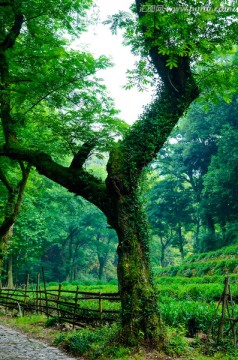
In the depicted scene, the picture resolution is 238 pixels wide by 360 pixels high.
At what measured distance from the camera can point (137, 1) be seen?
6.97 metres

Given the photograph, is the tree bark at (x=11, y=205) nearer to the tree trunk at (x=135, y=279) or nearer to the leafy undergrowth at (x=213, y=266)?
the tree trunk at (x=135, y=279)

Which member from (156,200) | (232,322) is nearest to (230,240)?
(156,200)

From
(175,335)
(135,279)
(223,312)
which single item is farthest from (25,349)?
(223,312)

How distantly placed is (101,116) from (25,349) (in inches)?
223

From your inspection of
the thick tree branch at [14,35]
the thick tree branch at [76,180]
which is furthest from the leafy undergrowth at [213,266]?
the thick tree branch at [14,35]

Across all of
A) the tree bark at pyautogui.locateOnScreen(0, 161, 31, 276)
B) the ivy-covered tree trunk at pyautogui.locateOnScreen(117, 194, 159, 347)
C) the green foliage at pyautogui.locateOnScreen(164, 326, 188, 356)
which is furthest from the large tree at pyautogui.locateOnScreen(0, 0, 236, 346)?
the tree bark at pyautogui.locateOnScreen(0, 161, 31, 276)

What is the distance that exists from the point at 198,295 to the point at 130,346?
22.6 ft

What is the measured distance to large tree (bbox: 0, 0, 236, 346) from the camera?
6316 millimetres

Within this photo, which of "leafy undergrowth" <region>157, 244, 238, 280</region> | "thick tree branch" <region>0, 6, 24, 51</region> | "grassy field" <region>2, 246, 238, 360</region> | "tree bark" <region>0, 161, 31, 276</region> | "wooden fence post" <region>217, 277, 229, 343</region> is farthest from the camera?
"leafy undergrowth" <region>157, 244, 238, 280</region>

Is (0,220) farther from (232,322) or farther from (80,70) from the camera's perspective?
(232,322)

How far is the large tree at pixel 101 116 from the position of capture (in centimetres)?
632

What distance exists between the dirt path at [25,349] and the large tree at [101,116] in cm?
160

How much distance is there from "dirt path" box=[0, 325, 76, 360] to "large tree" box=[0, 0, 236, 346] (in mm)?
1596

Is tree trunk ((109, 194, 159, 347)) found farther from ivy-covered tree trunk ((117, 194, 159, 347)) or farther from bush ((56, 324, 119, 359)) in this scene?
bush ((56, 324, 119, 359))
